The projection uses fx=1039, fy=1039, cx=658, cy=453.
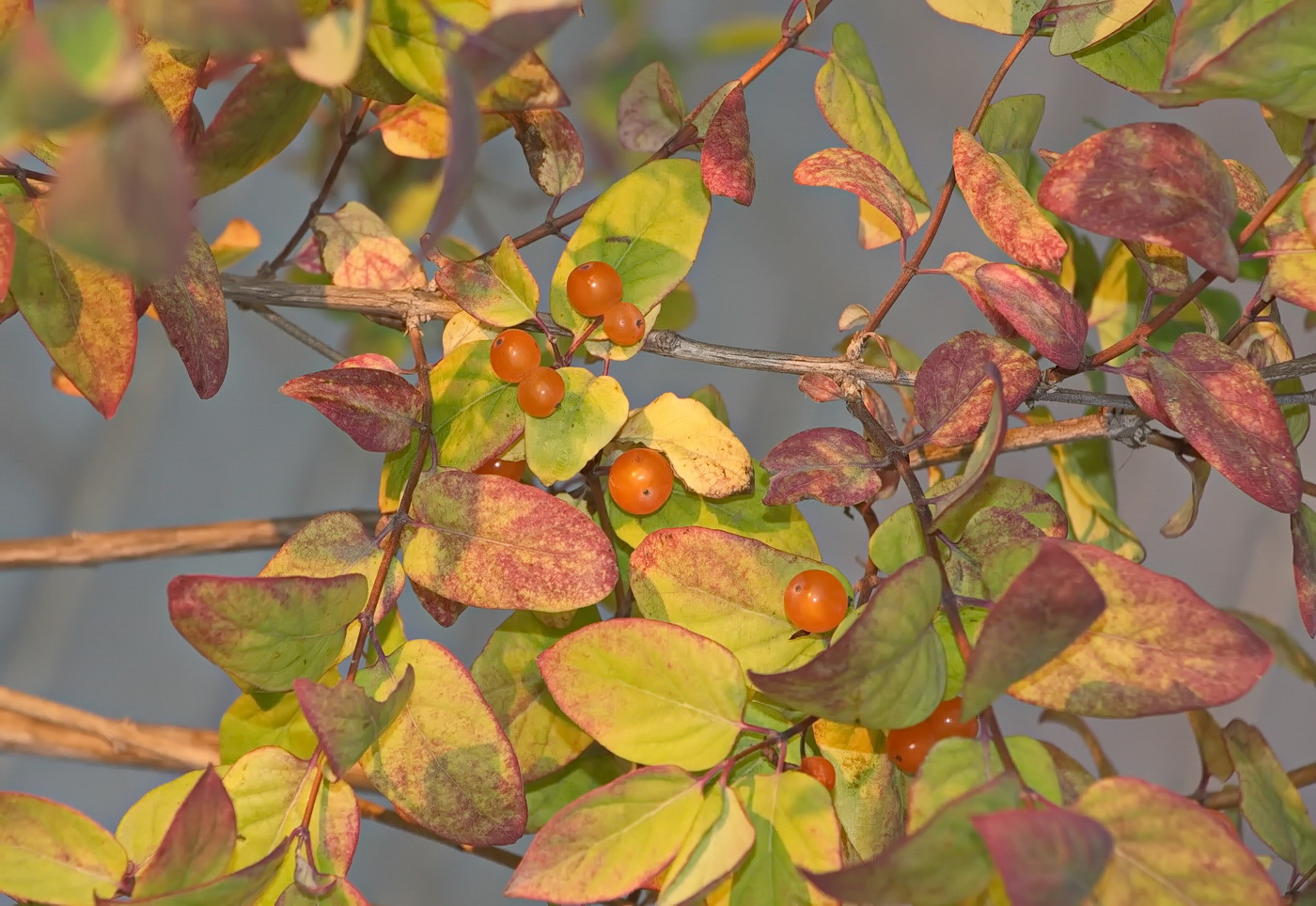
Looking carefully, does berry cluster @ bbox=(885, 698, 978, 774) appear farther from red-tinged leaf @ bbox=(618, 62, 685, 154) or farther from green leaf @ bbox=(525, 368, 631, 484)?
red-tinged leaf @ bbox=(618, 62, 685, 154)

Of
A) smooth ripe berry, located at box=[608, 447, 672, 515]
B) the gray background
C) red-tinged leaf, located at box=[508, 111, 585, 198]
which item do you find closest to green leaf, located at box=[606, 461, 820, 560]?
smooth ripe berry, located at box=[608, 447, 672, 515]

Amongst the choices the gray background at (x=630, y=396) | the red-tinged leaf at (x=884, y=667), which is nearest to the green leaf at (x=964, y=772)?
the red-tinged leaf at (x=884, y=667)

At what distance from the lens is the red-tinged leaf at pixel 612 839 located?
0.79ft

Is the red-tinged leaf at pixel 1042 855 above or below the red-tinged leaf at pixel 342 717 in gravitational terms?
below

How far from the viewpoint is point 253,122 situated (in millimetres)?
306

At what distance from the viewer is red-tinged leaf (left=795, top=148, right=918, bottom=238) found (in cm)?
30

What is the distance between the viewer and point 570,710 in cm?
26

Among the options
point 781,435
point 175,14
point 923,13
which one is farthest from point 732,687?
point 923,13

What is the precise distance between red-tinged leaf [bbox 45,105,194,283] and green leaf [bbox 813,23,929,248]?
8.8 inches

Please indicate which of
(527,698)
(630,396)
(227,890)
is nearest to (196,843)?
(227,890)

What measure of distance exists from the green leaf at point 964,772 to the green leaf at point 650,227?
5.7 inches

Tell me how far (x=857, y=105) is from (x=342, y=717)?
0.80ft

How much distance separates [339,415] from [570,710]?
3.9 inches

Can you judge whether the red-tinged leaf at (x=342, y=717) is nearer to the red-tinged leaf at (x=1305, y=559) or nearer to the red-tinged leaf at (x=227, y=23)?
the red-tinged leaf at (x=227, y=23)
